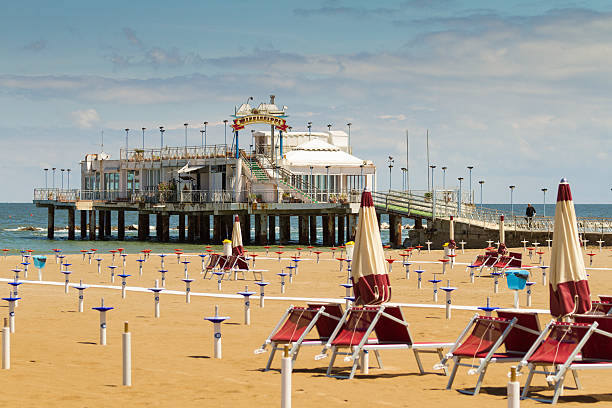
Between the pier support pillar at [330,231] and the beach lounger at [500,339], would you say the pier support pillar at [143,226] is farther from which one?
the beach lounger at [500,339]

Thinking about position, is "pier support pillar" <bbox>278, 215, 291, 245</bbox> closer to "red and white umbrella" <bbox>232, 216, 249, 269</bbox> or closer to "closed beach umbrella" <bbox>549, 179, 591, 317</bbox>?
"red and white umbrella" <bbox>232, 216, 249, 269</bbox>

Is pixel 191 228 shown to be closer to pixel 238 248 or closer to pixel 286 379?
pixel 238 248

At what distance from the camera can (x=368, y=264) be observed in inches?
490

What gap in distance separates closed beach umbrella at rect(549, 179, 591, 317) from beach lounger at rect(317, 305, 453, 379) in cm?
151

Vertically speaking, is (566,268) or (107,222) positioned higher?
(107,222)

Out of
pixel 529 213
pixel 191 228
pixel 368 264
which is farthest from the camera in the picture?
pixel 191 228

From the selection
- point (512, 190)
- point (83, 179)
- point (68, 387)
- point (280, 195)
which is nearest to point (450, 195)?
point (512, 190)

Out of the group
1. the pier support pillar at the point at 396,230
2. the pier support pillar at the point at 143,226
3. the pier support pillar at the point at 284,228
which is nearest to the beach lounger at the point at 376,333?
the pier support pillar at the point at 396,230

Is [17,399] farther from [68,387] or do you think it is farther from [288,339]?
[288,339]

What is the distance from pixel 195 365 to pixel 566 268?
503 centimetres

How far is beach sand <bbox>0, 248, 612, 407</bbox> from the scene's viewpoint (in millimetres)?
9258

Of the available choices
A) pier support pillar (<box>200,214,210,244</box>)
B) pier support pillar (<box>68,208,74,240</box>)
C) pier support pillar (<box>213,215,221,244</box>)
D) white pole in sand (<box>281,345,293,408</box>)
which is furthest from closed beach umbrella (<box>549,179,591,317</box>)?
pier support pillar (<box>68,208,74,240</box>)

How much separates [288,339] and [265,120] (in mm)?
42809

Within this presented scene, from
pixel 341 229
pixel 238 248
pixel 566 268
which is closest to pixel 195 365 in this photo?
pixel 566 268
